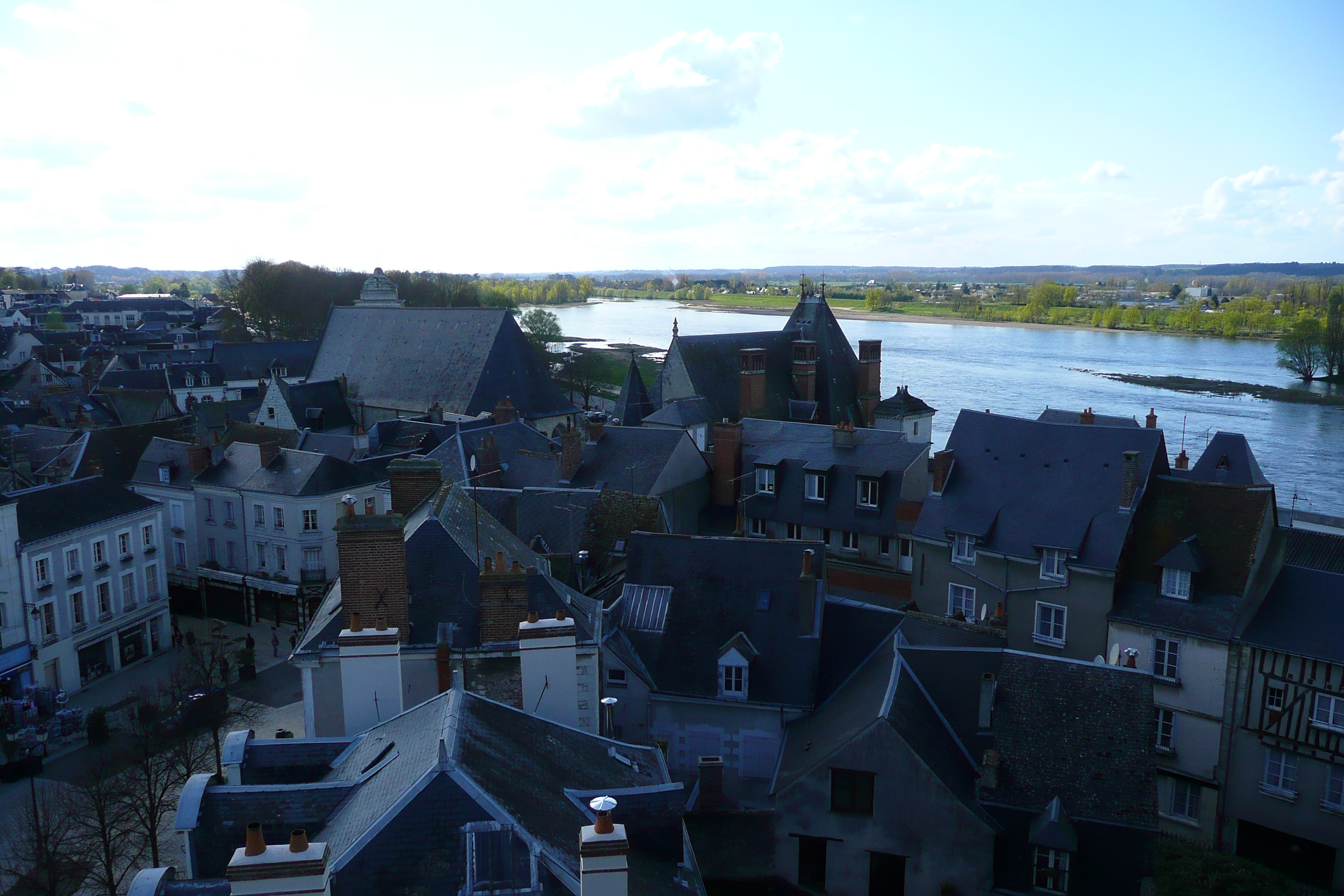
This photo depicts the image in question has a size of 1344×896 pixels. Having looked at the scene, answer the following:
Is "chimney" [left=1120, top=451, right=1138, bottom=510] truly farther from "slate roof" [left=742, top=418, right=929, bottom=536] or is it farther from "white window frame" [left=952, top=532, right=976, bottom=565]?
"slate roof" [left=742, top=418, right=929, bottom=536]

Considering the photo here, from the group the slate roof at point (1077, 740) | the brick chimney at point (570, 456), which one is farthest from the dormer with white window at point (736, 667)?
the brick chimney at point (570, 456)

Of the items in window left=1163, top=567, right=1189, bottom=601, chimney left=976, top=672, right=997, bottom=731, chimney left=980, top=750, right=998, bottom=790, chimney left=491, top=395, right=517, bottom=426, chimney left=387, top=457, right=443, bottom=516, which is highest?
chimney left=387, top=457, right=443, bottom=516

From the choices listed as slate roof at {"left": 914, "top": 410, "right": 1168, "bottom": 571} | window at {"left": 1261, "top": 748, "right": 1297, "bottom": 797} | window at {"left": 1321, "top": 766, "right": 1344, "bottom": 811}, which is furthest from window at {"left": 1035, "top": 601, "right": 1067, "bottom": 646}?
window at {"left": 1321, "top": 766, "right": 1344, "bottom": 811}

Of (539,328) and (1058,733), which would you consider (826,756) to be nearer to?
(1058,733)

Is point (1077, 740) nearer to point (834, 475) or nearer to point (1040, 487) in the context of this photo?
point (1040, 487)

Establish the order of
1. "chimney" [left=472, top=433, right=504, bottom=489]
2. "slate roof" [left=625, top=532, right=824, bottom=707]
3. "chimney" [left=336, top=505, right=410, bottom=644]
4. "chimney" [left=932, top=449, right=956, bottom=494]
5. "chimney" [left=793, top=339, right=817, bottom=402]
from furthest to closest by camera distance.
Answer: "chimney" [left=793, top=339, right=817, bottom=402]
"chimney" [left=472, top=433, right=504, bottom=489]
"chimney" [left=932, top=449, right=956, bottom=494]
"slate roof" [left=625, top=532, right=824, bottom=707]
"chimney" [left=336, top=505, right=410, bottom=644]
